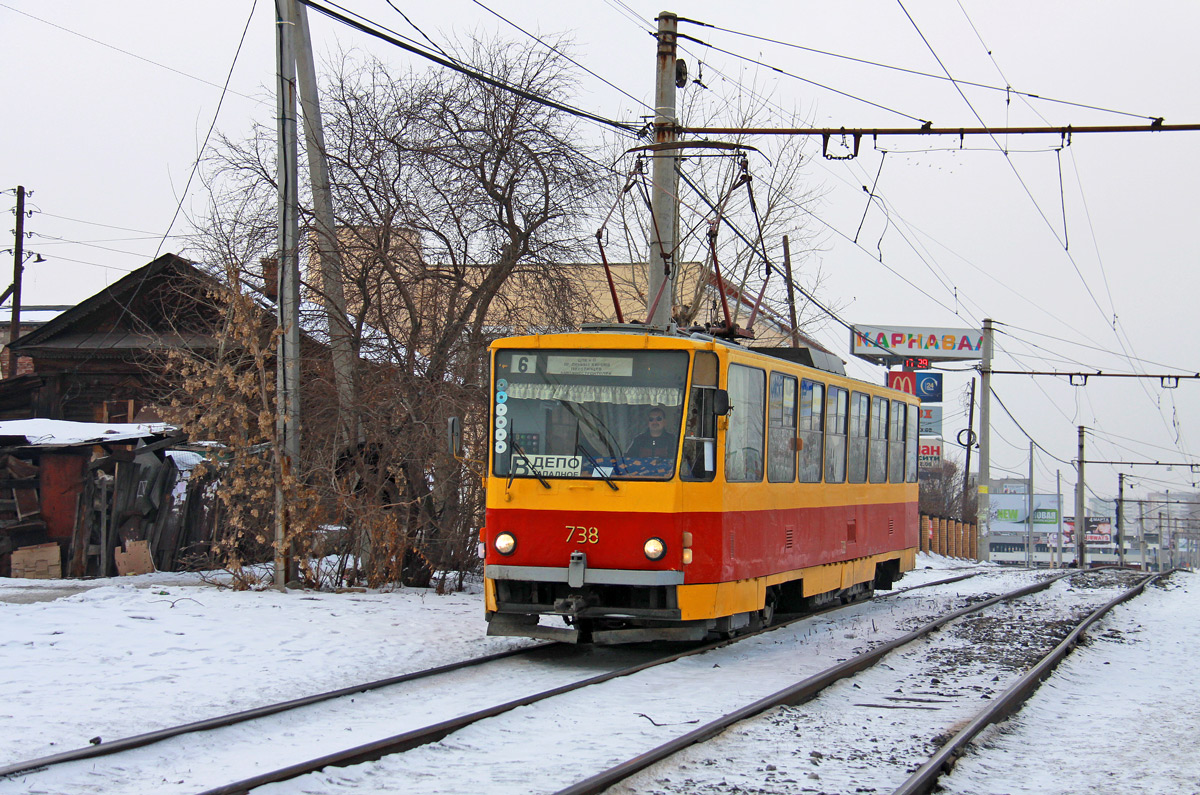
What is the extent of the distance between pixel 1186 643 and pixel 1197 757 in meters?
6.91

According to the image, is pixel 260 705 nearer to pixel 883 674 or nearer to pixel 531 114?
pixel 883 674

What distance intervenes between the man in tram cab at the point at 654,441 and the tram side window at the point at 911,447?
8.13m

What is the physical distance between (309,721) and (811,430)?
696 centimetres

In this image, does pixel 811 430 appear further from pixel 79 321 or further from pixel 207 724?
pixel 79 321

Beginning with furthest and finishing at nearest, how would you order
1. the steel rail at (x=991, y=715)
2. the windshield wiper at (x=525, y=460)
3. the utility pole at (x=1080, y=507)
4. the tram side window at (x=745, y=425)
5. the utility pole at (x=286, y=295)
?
the utility pole at (x=1080, y=507) → the utility pole at (x=286, y=295) → the tram side window at (x=745, y=425) → the windshield wiper at (x=525, y=460) → the steel rail at (x=991, y=715)

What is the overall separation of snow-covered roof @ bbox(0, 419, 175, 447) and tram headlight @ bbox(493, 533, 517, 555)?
33.1 feet

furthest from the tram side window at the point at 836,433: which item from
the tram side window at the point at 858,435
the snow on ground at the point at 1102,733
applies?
the snow on ground at the point at 1102,733

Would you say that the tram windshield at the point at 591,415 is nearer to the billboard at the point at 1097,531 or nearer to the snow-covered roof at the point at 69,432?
the snow-covered roof at the point at 69,432

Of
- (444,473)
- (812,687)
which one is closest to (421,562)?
(444,473)

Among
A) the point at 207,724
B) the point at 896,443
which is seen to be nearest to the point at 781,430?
the point at 896,443

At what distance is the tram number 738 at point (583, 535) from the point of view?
1009cm

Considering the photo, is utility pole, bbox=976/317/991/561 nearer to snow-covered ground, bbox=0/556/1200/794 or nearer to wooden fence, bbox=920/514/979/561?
wooden fence, bbox=920/514/979/561

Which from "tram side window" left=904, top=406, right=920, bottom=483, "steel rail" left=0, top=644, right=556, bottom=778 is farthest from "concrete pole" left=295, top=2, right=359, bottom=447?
"tram side window" left=904, top=406, right=920, bottom=483

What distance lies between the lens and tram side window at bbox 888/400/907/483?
1639cm
